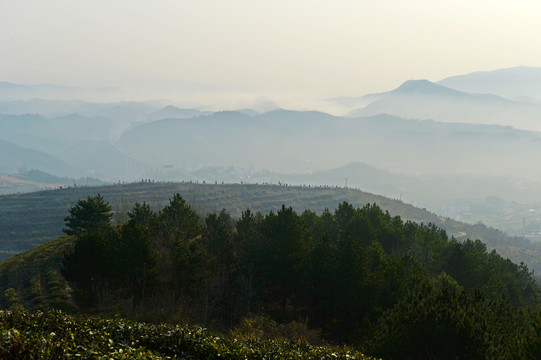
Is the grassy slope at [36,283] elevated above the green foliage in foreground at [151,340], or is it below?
below

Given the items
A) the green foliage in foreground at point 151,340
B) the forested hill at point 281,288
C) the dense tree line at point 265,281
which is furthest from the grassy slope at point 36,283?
the green foliage in foreground at point 151,340

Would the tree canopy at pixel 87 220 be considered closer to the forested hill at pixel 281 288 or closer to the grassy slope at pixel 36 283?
the forested hill at pixel 281 288

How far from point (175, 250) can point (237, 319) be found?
27.8 feet

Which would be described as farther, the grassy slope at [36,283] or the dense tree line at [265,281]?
the grassy slope at [36,283]

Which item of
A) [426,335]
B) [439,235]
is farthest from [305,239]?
[439,235]

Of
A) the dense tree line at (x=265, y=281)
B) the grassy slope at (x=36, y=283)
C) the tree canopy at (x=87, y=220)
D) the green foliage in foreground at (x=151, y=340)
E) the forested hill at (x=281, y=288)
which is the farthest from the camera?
the tree canopy at (x=87, y=220)

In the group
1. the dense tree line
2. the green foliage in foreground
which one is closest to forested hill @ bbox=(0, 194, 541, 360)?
the dense tree line

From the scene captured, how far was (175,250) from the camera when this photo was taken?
39.8m

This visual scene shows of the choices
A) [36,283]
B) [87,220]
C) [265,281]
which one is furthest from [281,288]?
[87,220]

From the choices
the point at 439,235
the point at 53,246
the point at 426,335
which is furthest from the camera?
the point at 439,235

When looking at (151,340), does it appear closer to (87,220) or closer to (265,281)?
(265,281)

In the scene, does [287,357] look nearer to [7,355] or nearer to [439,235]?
[7,355]

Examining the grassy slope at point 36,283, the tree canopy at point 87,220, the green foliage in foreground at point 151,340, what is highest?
the tree canopy at point 87,220

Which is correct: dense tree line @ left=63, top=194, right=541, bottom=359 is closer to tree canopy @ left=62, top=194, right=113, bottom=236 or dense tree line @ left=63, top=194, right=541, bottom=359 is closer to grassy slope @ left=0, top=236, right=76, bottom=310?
grassy slope @ left=0, top=236, right=76, bottom=310
